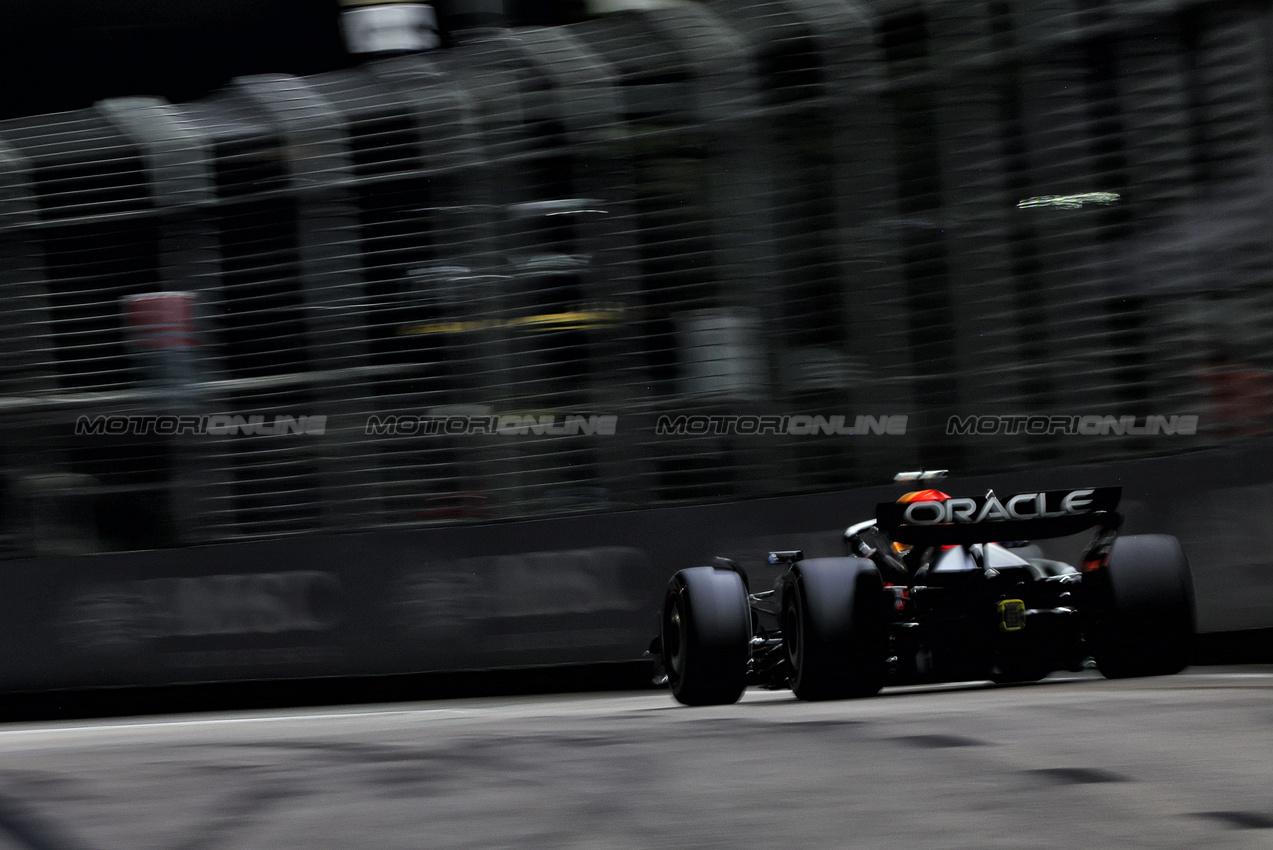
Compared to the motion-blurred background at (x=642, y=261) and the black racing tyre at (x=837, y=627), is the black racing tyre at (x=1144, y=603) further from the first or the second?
the motion-blurred background at (x=642, y=261)

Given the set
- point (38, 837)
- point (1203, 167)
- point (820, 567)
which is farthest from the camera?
point (1203, 167)

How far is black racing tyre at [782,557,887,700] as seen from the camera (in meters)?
7.39

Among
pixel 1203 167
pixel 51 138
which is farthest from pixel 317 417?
pixel 1203 167

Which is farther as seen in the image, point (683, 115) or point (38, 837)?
point (683, 115)

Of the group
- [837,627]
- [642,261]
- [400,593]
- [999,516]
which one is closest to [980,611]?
[999,516]

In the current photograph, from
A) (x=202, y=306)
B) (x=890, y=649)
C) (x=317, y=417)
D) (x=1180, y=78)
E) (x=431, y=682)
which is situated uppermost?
(x=1180, y=78)

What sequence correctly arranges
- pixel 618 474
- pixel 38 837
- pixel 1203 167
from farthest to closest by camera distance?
pixel 618 474 → pixel 1203 167 → pixel 38 837

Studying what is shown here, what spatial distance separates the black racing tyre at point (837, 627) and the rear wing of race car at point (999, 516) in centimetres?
31

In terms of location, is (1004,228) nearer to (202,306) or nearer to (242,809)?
(202,306)

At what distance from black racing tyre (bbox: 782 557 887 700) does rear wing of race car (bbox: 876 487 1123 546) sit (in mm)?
308

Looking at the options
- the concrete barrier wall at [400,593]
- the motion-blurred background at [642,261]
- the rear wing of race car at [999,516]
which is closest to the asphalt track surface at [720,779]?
the rear wing of race car at [999,516]

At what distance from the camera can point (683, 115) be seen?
433 inches

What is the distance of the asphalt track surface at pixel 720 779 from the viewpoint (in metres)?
4.57

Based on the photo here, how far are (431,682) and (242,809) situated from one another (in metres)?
5.94
